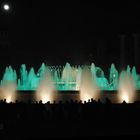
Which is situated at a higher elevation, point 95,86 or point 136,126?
point 95,86

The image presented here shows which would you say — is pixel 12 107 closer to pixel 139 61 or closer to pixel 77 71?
pixel 77 71

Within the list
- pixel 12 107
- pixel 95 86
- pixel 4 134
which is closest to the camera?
pixel 4 134

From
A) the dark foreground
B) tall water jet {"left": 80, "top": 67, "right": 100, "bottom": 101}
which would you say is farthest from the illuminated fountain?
the dark foreground

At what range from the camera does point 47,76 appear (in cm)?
2233

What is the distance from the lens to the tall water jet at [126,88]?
1927 cm

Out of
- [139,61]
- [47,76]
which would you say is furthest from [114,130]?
[139,61]

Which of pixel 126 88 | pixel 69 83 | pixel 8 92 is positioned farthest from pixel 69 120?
pixel 69 83

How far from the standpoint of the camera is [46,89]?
20703 millimetres

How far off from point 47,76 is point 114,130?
11886mm

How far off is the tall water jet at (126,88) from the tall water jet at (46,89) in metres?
3.36

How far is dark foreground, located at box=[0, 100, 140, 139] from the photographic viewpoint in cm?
1041

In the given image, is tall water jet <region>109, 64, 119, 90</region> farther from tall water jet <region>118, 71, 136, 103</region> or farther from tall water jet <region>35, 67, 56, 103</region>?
tall water jet <region>35, 67, 56, 103</region>

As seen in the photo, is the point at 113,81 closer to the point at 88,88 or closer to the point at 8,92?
the point at 88,88

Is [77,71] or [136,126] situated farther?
[77,71]
